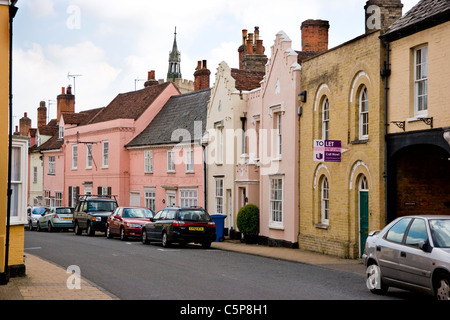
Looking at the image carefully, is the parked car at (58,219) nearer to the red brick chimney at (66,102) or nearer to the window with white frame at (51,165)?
the window with white frame at (51,165)

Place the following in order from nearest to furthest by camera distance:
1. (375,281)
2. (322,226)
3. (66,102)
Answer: (375,281) → (322,226) → (66,102)

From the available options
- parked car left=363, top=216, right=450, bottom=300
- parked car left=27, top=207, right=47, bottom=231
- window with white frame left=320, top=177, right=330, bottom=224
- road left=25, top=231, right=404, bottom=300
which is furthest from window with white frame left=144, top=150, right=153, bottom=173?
parked car left=363, top=216, right=450, bottom=300

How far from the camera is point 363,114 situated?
73.3 ft

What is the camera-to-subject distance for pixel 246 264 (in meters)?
20.3

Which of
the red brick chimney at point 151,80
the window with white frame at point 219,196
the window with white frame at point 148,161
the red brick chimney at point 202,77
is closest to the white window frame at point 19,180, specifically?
the window with white frame at point 219,196

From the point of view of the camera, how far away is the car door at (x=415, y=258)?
12094mm

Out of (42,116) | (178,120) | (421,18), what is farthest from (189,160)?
(42,116)

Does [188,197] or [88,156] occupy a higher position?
[88,156]

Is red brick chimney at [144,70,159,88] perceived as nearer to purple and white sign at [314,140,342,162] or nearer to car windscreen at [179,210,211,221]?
car windscreen at [179,210,211,221]

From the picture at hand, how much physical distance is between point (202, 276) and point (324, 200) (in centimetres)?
955

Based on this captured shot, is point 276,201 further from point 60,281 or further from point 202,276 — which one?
point 60,281
